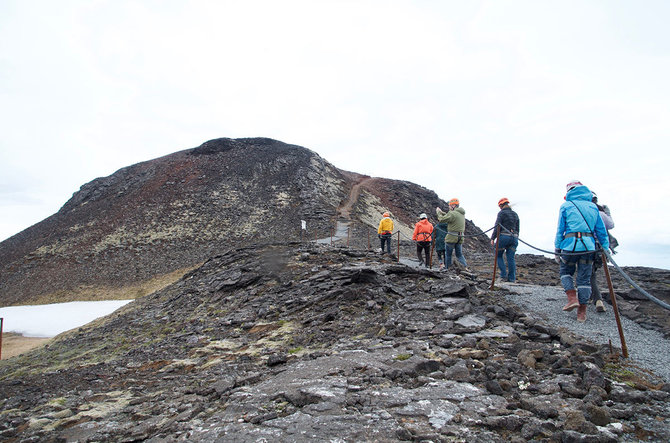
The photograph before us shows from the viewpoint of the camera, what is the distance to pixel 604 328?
664cm

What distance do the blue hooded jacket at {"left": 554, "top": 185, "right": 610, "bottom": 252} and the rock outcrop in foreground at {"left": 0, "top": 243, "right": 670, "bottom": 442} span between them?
1650 millimetres

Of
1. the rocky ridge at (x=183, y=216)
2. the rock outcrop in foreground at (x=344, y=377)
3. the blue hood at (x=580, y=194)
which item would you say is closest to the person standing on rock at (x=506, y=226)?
the rock outcrop in foreground at (x=344, y=377)

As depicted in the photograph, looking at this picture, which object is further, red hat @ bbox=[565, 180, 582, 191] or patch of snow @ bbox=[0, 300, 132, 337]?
patch of snow @ bbox=[0, 300, 132, 337]

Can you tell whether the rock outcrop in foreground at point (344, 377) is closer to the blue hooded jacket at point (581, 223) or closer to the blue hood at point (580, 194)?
the blue hooded jacket at point (581, 223)

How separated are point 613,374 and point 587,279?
9.75 feet

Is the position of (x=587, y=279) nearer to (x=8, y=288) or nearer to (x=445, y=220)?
(x=445, y=220)

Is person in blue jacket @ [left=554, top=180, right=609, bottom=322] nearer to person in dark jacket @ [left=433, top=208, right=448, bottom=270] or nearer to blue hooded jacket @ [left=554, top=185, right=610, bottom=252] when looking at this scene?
blue hooded jacket @ [left=554, top=185, right=610, bottom=252]

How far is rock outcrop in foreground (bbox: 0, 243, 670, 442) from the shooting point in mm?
3725

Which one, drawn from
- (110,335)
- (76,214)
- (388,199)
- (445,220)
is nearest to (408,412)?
(445,220)

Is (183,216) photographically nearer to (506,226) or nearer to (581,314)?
(506,226)

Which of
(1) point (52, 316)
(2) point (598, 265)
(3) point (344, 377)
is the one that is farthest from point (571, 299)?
(1) point (52, 316)

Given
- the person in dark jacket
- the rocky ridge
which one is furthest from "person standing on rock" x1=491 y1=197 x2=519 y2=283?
the rocky ridge

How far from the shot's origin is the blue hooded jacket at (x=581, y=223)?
7.13 metres

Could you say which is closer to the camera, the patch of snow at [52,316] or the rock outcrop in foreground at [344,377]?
the rock outcrop in foreground at [344,377]
